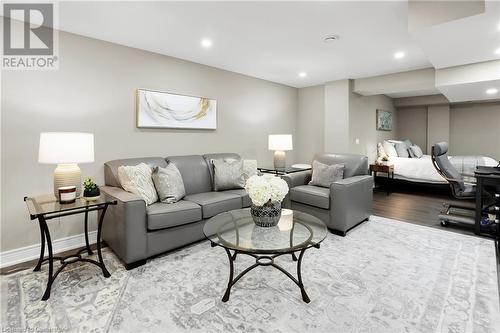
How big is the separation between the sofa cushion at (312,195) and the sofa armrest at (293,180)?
11cm

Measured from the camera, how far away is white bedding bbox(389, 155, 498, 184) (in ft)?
16.8

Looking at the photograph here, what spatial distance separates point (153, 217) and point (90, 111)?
1504mm

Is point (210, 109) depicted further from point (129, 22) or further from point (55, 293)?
point (55, 293)

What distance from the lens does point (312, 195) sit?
10.6ft

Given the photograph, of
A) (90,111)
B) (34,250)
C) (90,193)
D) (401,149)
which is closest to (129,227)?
(90,193)

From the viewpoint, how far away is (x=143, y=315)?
170 centimetres

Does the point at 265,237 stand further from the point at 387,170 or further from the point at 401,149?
the point at 401,149

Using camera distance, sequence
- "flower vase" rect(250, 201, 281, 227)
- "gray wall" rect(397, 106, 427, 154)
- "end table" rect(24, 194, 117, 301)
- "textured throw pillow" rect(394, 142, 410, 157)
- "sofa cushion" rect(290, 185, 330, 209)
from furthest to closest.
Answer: "gray wall" rect(397, 106, 427, 154), "textured throw pillow" rect(394, 142, 410, 157), "sofa cushion" rect(290, 185, 330, 209), "flower vase" rect(250, 201, 281, 227), "end table" rect(24, 194, 117, 301)

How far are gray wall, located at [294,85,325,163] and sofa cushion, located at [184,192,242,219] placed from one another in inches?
113

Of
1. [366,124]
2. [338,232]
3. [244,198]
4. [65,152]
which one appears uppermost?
[366,124]

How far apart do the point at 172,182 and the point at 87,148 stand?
87cm

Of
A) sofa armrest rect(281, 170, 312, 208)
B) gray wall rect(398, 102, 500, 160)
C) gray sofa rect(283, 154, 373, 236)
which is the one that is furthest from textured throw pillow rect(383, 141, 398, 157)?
sofa armrest rect(281, 170, 312, 208)

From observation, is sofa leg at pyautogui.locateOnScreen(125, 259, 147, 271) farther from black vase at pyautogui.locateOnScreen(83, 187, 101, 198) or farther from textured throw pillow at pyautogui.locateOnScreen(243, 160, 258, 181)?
textured throw pillow at pyautogui.locateOnScreen(243, 160, 258, 181)

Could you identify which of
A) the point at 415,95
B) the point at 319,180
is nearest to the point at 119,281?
the point at 319,180
